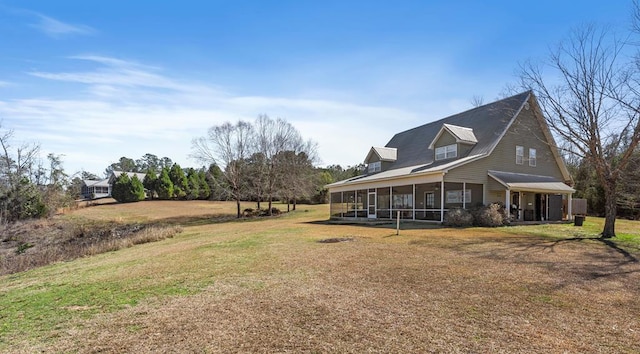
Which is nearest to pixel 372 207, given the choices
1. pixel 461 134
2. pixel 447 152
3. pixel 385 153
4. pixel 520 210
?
pixel 385 153

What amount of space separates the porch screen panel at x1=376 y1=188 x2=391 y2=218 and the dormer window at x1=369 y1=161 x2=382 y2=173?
5.87ft

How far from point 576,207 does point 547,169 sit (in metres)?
3.14

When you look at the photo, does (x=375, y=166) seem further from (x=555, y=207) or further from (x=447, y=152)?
(x=555, y=207)

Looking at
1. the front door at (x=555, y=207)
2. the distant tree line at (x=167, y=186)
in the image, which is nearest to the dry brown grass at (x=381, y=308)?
the front door at (x=555, y=207)

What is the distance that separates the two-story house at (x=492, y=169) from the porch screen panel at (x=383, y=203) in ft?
0.73

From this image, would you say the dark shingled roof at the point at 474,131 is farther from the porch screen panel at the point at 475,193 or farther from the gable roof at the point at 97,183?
the gable roof at the point at 97,183

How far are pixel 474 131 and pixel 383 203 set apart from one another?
8976 mm

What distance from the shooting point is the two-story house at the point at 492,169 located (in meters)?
21.1

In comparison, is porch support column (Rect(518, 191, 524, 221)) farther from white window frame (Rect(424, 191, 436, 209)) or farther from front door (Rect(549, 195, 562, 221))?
white window frame (Rect(424, 191, 436, 209))

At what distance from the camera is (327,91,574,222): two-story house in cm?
2109

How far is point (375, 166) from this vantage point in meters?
30.4

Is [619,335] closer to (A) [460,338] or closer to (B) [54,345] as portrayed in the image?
(A) [460,338]

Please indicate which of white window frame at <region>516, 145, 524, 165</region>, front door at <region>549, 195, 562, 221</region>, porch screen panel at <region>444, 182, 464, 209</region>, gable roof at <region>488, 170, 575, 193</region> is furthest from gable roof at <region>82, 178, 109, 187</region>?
front door at <region>549, 195, 562, 221</region>

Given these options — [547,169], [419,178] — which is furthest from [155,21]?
[547,169]
